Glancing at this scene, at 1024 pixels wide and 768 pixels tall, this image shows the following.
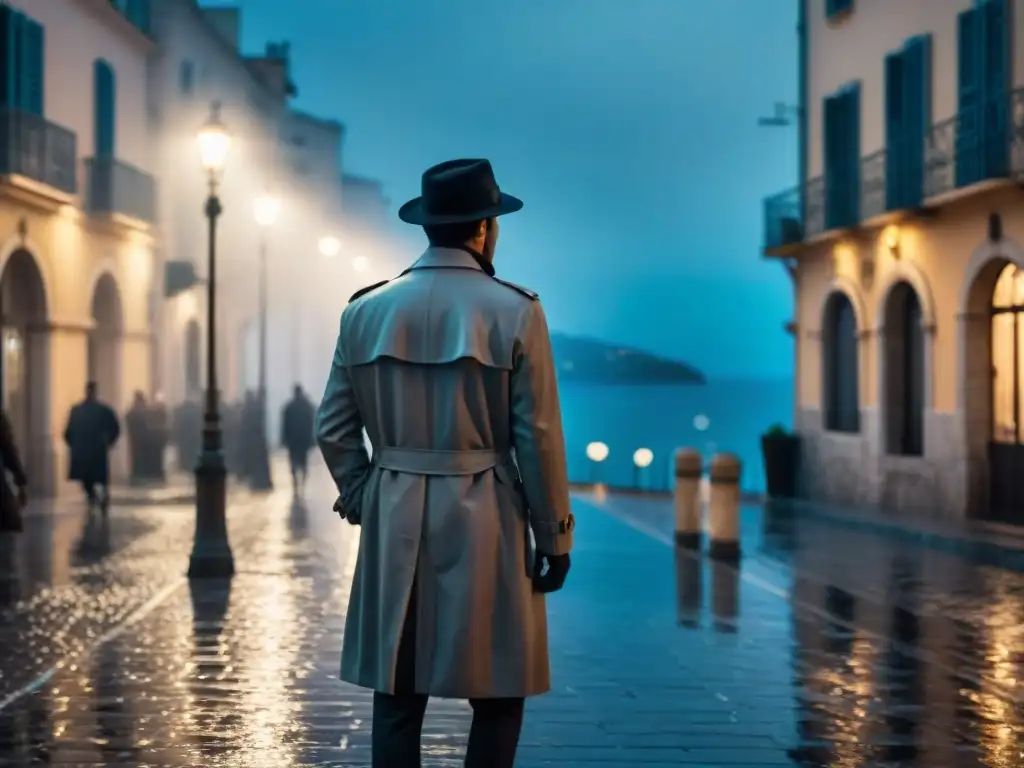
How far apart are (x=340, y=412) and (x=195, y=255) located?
3327cm

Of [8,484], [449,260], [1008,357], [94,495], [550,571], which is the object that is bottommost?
[94,495]

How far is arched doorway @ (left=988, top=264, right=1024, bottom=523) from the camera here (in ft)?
64.2

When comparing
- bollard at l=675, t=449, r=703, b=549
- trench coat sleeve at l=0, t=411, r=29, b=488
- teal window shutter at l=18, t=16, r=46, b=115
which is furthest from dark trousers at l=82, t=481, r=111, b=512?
bollard at l=675, t=449, r=703, b=549

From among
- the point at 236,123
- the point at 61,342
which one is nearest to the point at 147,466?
the point at 61,342

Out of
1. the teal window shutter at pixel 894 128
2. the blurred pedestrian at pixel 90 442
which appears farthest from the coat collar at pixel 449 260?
the teal window shutter at pixel 894 128

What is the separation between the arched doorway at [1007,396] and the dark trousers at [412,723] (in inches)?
622

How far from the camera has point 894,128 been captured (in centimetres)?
2292

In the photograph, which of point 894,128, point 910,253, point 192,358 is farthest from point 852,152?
point 192,358

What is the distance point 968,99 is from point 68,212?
1418 centimetres

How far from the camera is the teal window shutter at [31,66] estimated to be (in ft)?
77.9

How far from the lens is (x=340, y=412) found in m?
4.86

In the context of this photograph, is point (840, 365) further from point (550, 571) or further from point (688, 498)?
point (550, 571)

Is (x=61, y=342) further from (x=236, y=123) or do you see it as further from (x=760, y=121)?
(x=236, y=123)

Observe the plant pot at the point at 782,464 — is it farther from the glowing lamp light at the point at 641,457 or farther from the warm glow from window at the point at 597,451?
the warm glow from window at the point at 597,451
